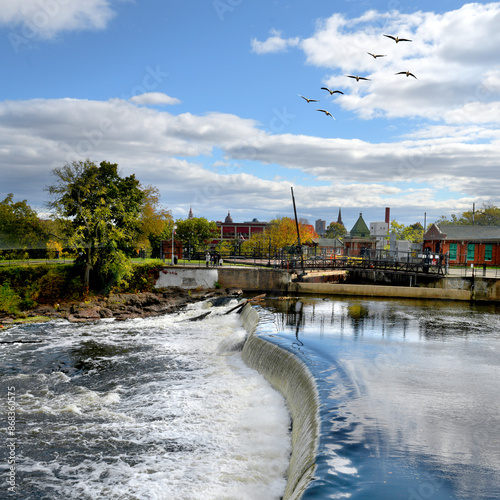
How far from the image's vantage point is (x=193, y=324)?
2428cm

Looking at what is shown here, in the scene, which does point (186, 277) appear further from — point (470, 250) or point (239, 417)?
point (470, 250)

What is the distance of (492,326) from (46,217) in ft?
95.0

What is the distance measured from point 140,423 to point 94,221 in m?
22.1

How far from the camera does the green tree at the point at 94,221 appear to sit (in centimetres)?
3008

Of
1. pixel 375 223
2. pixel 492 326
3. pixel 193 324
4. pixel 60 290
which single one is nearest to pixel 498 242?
pixel 492 326

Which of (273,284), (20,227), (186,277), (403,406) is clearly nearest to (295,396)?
(403,406)

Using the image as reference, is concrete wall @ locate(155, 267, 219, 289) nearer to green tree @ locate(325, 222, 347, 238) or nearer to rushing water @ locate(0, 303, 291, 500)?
rushing water @ locate(0, 303, 291, 500)

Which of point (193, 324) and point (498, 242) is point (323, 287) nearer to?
point (193, 324)

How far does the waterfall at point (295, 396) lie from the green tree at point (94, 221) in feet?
50.2

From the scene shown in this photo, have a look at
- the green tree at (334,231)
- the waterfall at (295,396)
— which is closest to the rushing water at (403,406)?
the waterfall at (295,396)

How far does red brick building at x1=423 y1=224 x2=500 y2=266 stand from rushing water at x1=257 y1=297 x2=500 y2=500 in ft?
90.1

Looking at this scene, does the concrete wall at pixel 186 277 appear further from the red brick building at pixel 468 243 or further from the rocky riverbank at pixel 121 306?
the red brick building at pixel 468 243

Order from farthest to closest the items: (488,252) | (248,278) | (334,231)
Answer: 1. (334,231)
2. (488,252)
3. (248,278)

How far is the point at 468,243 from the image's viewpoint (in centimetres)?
4694
